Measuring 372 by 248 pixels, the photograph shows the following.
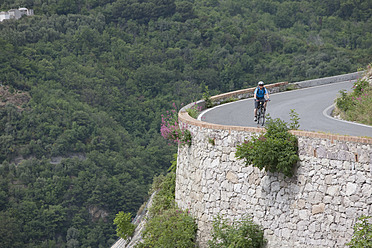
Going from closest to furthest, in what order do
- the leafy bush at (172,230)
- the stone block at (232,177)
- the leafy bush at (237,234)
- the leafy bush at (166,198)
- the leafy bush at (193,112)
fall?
the leafy bush at (237,234) < the stone block at (232,177) < the leafy bush at (172,230) < the leafy bush at (166,198) < the leafy bush at (193,112)

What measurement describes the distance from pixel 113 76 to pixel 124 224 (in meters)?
57.4

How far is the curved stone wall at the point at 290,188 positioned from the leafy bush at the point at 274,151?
0.61 feet

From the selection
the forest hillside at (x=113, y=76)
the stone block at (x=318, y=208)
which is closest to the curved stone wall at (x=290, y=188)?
the stone block at (x=318, y=208)

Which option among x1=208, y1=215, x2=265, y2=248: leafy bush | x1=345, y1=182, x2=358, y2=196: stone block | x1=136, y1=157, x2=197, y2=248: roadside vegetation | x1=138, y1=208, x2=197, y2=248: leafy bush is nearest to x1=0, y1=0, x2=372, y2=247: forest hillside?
x1=136, y1=157, x2=197, y2=248: roadside vegetation

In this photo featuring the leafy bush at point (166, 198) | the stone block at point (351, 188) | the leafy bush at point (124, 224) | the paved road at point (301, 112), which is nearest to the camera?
the stone block at point (351, 188)

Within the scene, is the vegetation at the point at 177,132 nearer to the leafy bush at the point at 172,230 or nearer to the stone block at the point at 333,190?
the leafy bush at the point at 172,230

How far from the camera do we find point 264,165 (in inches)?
408

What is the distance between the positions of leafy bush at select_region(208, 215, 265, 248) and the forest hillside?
126 feet

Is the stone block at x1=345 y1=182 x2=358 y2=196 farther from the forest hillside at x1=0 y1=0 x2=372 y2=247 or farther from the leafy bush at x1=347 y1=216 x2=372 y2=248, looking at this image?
the forest hillside at x1=0 y1=0 x2=372 y2=247

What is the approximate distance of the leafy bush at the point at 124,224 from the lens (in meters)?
17.4

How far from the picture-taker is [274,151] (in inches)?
398

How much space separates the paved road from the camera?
504 inches

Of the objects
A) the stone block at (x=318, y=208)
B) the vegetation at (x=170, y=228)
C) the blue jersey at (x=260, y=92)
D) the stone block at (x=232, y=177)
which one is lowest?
the vegetation at (x=170, y=228)

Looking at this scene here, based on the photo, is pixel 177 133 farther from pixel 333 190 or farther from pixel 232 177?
pixel 333 190
